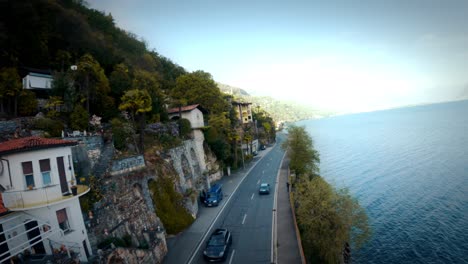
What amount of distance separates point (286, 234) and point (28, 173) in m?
21.2

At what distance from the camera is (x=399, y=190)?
158 feet

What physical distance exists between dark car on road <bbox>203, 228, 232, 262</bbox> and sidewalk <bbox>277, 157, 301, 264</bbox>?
4460 mm

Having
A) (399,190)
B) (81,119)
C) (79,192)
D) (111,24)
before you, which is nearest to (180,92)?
(111,24)

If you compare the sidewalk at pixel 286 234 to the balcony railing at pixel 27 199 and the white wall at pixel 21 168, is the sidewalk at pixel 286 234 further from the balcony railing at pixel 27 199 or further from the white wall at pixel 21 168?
the white wall at pixel 21 168

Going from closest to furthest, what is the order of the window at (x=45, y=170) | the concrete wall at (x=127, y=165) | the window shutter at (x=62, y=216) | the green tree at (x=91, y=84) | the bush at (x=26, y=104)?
1. the window at (x=45, y=170)
2. the window shutter at (x=62, y=216)
3. the concrete wall at (x=127, y=165)
4. the bush at (x=26, y=104)
5. the green tree at (x=91, y=84)

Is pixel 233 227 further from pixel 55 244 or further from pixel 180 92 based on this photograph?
pixel 180 92

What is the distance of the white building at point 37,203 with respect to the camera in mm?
14250

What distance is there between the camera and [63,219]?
15.8 meters

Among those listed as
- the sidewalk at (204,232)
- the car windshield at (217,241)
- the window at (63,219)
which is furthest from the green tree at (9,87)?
the car windshield at (217,241)

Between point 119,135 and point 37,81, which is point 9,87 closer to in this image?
point 37,81

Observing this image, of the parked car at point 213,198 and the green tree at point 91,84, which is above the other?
the green tree at point 91,84

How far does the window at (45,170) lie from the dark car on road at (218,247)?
12721 millimetres

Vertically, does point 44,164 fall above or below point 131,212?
above

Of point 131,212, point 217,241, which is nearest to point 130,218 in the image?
point 131,212
